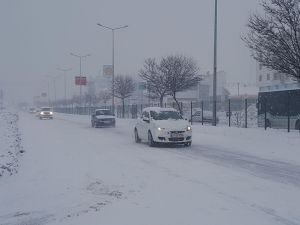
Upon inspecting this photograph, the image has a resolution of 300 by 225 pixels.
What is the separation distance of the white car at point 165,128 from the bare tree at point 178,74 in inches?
757

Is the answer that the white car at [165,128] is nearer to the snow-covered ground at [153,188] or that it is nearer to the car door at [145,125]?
the car door at [145,125]

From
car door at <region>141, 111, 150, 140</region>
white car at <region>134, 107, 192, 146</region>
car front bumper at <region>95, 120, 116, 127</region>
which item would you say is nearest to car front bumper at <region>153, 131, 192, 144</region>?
white car at <region>134, 107, 192, 146</region>

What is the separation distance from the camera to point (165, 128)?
2083 centimetres

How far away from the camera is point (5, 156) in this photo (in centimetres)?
1591

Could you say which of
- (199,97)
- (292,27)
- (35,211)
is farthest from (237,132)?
(199,97)

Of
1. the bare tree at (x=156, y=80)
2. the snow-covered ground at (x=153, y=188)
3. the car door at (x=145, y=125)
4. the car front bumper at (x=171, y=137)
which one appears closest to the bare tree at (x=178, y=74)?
the bare tree at (x=156, y=80)

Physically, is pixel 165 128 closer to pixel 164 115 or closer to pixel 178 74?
pixel 164 115

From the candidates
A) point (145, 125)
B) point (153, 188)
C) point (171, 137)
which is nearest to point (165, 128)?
point (171, 137)

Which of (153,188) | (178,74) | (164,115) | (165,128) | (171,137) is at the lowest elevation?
(153,188)

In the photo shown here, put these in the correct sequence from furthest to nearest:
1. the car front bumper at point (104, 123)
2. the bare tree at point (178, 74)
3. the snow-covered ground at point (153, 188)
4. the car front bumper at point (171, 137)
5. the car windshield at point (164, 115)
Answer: the bare tree at point (178, 74), the car front bumper at point (104, 123), the car windshield at point (164, 115), the car front bumper at point (171, 137), the snow-covered ground at point (153, 188)

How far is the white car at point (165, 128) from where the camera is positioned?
20.8 m

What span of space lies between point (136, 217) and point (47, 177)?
193 inches

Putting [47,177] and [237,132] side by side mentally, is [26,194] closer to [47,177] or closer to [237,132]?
[47,177]

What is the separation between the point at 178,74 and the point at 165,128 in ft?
77.3
